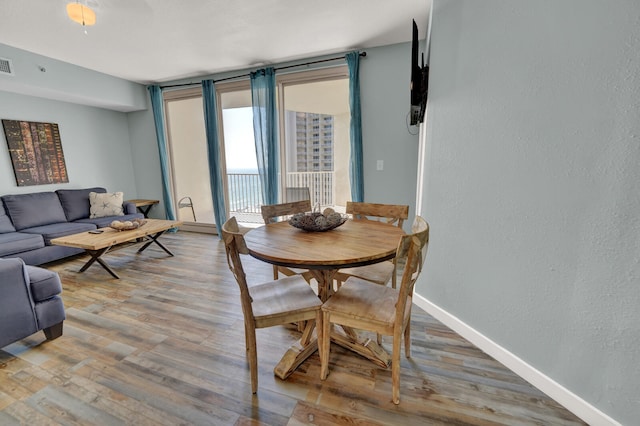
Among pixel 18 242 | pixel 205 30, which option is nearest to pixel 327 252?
pixel 205 30

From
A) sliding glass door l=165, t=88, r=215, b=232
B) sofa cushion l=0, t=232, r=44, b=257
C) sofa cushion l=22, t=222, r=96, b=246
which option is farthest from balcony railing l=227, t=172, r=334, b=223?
sofa cushion l=0, t=232, r=44, b=257

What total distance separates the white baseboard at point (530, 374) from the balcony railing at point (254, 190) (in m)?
4.36

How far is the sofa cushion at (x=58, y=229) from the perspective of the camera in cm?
334

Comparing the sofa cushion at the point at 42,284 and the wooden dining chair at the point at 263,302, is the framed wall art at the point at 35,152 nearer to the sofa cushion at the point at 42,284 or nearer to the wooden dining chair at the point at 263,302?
the sofa cushion at the point at 42,284

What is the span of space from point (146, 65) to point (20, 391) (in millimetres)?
3972

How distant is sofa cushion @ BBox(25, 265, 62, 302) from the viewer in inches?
72.8

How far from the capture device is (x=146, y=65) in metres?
3.83

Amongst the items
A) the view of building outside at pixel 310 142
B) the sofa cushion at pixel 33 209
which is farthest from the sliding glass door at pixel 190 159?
the view of building outside at pixel 310 142

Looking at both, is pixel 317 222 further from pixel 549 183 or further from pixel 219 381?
pixel 549 183

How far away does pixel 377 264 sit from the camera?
2088mm

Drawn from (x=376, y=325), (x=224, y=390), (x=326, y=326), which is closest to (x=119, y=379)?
(x=224, y=390)

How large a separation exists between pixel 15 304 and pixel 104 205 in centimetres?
299

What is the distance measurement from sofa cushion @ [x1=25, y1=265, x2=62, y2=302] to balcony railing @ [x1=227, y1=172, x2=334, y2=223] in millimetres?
3818

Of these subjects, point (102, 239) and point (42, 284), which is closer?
point (42, 284)
